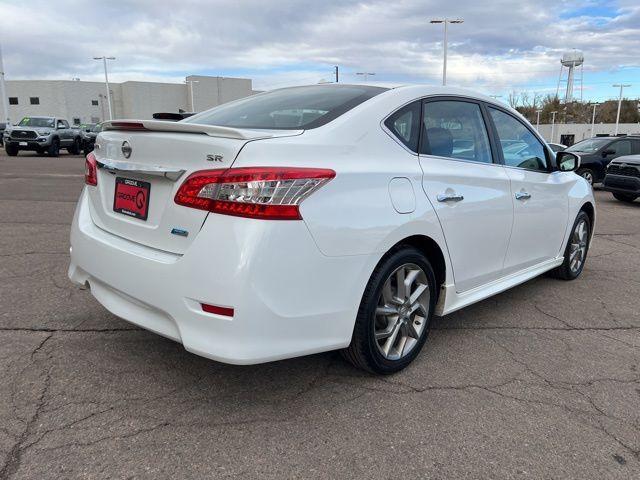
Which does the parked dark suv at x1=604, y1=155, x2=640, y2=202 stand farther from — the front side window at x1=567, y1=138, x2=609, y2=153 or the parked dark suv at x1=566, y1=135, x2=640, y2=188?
the front side window at x1=567, y1=138, x2=609, y2=153

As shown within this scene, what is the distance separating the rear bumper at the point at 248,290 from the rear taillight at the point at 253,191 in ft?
0.16

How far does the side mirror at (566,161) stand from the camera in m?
4.77

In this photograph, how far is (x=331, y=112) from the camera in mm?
2926

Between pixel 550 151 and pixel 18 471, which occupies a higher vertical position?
pixel 550 151

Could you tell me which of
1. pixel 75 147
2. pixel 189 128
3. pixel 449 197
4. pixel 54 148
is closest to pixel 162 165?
pixel 189 128

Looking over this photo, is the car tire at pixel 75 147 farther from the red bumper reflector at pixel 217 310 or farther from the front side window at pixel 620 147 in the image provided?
the red bumper reflector at pixel 217 310

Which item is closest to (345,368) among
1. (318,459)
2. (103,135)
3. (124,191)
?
(318,459)

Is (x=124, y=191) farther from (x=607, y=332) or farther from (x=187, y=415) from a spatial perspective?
(x=607, y=332)

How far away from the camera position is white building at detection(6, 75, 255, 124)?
68.9m

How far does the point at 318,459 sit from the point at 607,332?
2.75 meters

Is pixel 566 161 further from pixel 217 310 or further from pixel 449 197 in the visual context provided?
pixel 217 310

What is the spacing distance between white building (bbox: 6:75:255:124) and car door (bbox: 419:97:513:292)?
232ft

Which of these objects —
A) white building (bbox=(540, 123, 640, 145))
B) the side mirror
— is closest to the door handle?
the side mirror

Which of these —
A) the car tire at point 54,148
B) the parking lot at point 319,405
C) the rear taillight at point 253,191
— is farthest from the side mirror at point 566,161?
the car tire at point 54,148
